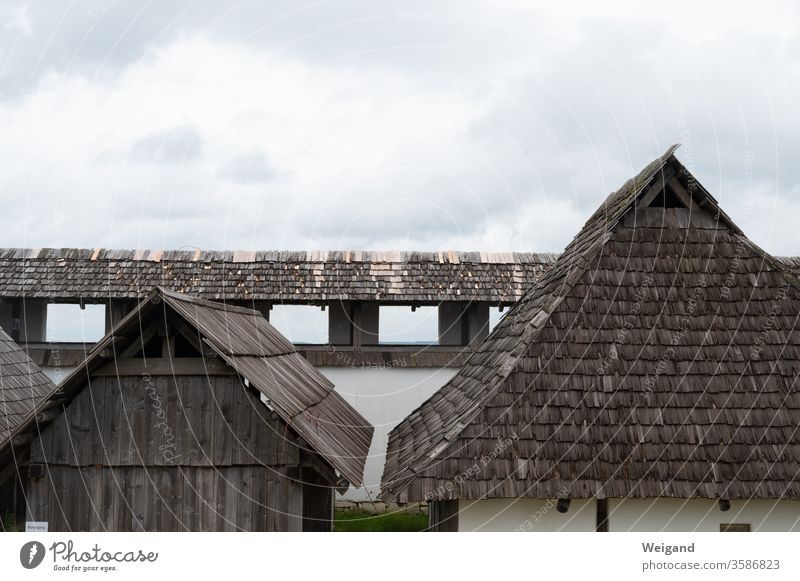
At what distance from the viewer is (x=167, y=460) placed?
9391 mm

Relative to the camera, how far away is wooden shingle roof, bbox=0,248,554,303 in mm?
17906

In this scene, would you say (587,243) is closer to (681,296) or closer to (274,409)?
(681,296)

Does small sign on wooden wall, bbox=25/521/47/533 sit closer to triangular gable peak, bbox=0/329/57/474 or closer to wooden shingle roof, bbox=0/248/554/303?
triangular gable peak, bbox=0/329/57/474

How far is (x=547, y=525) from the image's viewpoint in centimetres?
901

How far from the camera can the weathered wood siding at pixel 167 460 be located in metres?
9.30

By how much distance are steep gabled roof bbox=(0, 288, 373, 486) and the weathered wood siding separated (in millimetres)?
329

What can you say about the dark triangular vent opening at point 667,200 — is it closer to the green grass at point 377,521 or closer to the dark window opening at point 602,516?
the dark window opening at point 602,516

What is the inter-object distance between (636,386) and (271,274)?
1093cm

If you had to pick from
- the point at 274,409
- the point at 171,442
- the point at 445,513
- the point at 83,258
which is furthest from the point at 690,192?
the point at 83,258

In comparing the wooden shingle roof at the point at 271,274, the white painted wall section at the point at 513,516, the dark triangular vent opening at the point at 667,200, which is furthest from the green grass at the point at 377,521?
the dark triangular vent opening at the point at 667,200
